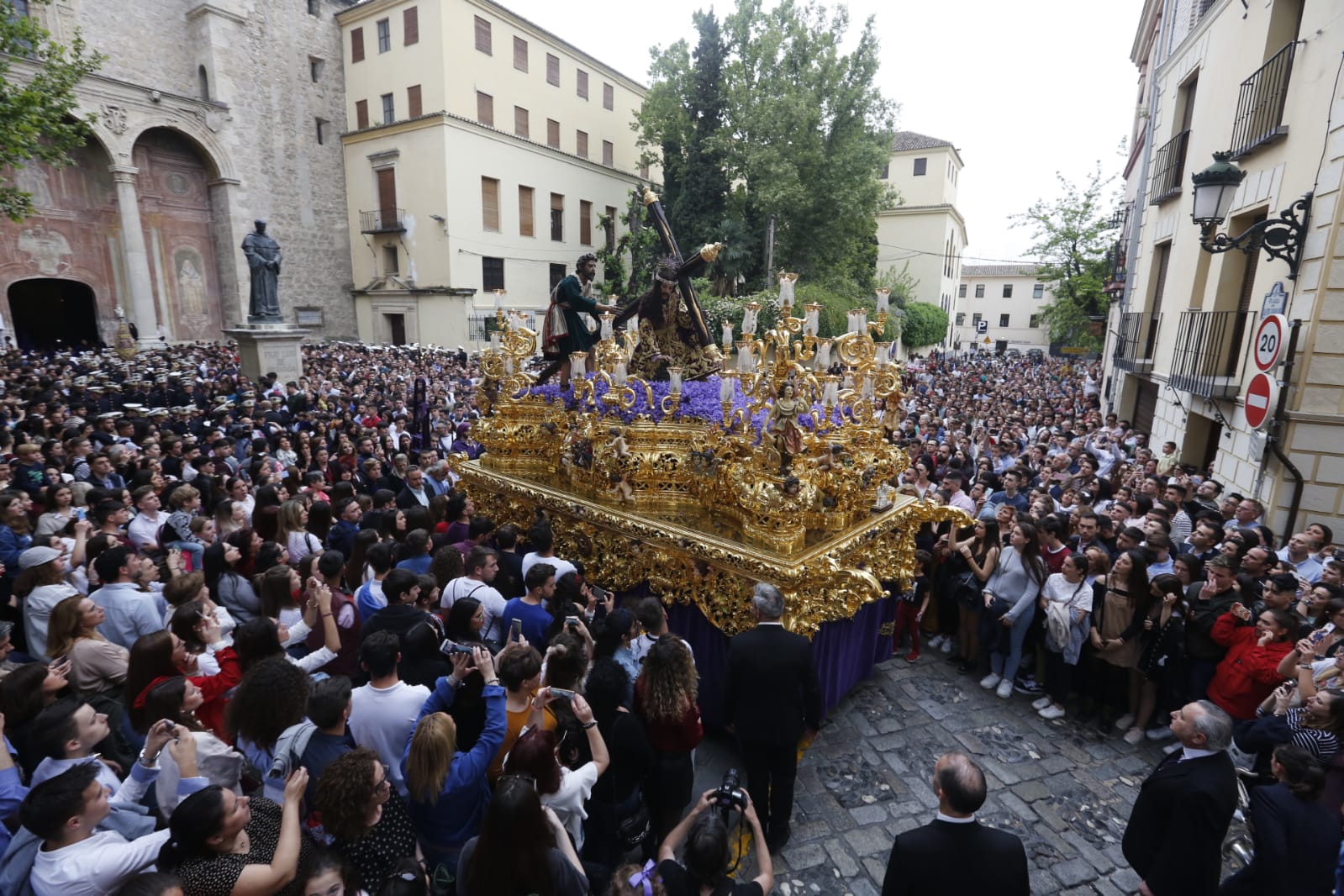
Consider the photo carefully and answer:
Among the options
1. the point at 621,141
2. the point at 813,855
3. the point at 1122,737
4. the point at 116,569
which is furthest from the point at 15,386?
the point at 621,141

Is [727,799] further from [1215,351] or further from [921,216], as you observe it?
[921,216]

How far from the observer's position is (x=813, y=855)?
163 inches

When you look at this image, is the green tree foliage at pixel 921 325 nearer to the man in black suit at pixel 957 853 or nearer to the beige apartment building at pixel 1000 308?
the beige apartment building at pixel 1000 308

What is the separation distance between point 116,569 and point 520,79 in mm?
30851

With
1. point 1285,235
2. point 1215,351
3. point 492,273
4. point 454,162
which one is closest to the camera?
point 1285,235

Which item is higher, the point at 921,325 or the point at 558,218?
the point at 558,218

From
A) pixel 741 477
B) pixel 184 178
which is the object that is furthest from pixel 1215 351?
pixel 184 178

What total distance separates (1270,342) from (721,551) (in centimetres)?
530

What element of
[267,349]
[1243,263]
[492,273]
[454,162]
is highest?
[454,162]

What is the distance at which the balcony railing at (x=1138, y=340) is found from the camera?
12641mm

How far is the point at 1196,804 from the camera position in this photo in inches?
119

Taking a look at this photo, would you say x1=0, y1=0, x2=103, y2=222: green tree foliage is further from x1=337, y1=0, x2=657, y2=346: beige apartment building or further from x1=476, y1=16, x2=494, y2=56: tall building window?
x1=476, y1=16, x2=494, y2=56: tall building window

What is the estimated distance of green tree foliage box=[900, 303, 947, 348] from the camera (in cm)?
3544

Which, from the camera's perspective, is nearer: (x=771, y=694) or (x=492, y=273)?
(x=771, y=694)
